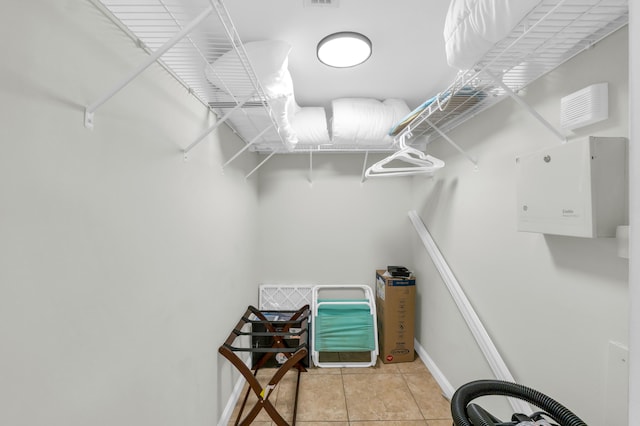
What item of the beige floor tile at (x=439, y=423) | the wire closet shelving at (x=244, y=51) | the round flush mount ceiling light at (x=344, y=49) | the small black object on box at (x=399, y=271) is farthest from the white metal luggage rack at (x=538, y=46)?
the beige floor tile at (x=439, y=423)

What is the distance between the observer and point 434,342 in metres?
2.74

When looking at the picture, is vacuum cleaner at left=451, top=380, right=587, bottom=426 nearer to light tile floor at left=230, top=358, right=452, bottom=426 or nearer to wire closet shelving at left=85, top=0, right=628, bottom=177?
wire closet shelving at left=85, top=0, right=628, bottom=177

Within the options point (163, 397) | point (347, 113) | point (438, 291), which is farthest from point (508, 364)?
point (347, 113)

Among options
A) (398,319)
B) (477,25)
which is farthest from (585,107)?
(398,319)

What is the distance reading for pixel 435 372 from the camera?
8.79ft

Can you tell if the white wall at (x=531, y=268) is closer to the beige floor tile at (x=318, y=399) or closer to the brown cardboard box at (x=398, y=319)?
the brown cardboard box at (x=398, y=319)

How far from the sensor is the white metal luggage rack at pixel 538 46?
39.7 inches

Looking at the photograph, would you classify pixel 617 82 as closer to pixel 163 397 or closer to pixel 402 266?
pixel 163 397

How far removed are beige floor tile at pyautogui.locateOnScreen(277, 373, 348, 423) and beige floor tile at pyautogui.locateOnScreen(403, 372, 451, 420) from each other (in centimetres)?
60

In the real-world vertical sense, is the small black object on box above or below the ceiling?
below

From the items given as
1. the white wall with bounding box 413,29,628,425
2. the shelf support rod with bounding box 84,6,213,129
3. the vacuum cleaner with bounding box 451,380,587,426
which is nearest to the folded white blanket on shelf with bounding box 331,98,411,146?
the white wall with bounding box 413,29,628,425

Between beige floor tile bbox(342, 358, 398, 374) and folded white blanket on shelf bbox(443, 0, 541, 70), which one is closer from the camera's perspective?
folded white blanket on shelf bbox(443, 0, 541, 70)

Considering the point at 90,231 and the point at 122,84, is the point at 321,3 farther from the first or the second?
the point at 90,231

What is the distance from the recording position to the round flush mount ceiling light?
162 centimetres
